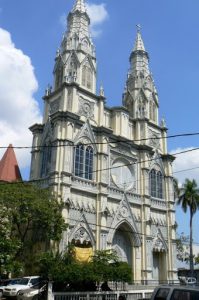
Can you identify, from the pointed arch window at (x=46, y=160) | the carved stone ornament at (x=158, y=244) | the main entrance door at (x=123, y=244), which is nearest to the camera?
the pointed arch window at (x=46, y=160)

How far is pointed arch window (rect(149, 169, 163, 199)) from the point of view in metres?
39.0

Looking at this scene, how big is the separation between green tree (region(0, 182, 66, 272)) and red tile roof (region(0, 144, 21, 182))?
690cm

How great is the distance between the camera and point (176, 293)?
33.7 feet

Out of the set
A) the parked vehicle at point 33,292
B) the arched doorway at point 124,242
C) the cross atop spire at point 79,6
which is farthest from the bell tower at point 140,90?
the parked vehicle at point 33,292

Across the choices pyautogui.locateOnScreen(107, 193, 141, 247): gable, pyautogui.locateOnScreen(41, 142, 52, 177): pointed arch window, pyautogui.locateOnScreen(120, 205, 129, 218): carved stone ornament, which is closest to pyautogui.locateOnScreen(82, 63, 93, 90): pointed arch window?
pyautogui.locateOnScreen(41, 142, 52, 177): pointed arch window

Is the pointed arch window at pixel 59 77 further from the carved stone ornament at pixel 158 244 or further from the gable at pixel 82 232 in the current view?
the carved stone ornament at pixel 158 244

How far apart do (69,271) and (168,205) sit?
2065 centimetres

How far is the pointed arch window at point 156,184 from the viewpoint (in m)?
39.0

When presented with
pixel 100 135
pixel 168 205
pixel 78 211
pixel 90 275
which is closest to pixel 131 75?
pixel 100 135

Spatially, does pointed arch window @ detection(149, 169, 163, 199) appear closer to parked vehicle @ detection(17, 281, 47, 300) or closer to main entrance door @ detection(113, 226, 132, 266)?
main entrance door @ detection(113, 226, 132, 266)

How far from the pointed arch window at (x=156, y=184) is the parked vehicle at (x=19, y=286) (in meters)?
19.1

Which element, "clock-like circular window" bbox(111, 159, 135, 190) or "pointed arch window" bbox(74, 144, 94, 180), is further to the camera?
"clock-like circular window" bbox(111, 159, 135, 190)

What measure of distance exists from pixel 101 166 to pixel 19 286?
1499 cm

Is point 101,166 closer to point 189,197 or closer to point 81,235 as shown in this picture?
point 81,235
